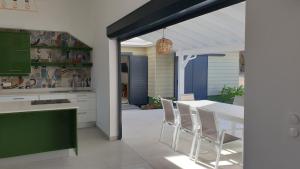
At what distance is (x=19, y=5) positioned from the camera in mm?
5789

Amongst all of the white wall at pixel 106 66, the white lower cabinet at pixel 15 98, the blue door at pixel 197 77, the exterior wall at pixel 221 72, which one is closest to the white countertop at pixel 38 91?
the white lower cabinet at pixel 15 98

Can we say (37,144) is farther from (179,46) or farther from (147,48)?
(147,48)

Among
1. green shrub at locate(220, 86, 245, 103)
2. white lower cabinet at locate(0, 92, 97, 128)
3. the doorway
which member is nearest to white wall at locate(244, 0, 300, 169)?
white lower cabinet at locate(0, 92, 97, 128)

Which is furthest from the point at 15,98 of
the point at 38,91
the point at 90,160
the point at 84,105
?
the point at 90,160

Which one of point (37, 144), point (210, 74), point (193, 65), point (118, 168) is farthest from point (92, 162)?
point (210, 74)

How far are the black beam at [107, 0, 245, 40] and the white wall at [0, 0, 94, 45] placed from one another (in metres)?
2.24

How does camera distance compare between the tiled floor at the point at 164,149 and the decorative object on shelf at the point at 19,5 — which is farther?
the decorative object on shelf at the point at 19,5

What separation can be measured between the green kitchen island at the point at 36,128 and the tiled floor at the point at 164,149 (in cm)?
124

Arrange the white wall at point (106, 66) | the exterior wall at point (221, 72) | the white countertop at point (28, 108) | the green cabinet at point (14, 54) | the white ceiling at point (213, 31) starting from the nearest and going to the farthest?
the white countertop at point (28, 108) → the white ceiling at point (213, 31) → the white wall at point (106, 66) → the green cabinet at point (14, 54) → the exterior wall at point (221, 72)

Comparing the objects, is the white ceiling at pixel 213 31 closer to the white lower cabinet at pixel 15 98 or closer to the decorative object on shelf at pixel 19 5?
the decorative object on shelf at pixel 19 5

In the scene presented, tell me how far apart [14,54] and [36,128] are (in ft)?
8.12

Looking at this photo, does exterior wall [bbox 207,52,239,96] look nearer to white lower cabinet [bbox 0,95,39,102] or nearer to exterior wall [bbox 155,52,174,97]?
exterior wall [bbox 155,52,174,97]

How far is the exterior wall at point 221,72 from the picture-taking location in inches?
403

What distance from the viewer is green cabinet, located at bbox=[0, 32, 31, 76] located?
5.52 meters
